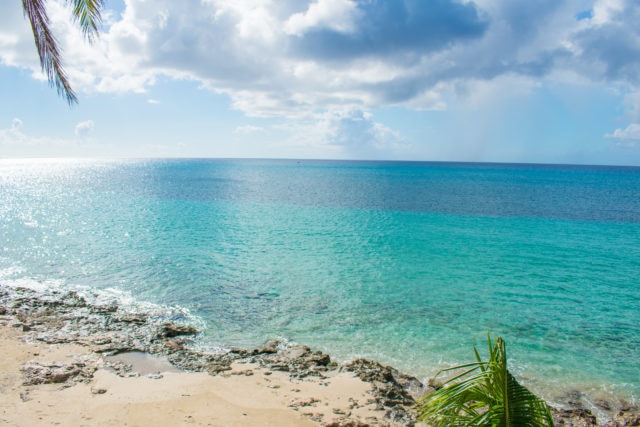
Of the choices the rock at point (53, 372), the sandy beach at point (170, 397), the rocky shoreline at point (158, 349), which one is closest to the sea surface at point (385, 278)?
the rocky shoreline at point (158, 349)

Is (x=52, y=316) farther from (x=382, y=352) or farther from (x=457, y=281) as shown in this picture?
(x=457, y=281)

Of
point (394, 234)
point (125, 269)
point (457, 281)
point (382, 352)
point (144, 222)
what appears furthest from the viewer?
point (144, 222)

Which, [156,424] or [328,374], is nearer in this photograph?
[156,424]

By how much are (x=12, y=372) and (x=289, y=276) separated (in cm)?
1242

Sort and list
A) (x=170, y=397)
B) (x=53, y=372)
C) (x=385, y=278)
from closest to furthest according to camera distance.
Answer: (x=170, y=397) → (x=53, y=372) → (x=385, y=278)

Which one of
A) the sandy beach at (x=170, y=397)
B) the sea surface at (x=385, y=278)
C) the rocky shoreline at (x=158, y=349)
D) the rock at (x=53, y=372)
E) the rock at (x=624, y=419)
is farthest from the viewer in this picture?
the sea surface at (x=385, y=278)

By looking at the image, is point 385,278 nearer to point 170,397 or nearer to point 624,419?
point 624,419

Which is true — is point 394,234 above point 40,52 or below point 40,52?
below

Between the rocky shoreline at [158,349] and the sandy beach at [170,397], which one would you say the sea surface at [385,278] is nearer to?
the rocky shoreline at [158,349]

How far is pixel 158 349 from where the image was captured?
41.1ft

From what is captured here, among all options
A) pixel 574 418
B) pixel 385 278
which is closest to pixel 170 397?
pixel 574 418

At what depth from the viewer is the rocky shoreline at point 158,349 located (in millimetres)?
9891

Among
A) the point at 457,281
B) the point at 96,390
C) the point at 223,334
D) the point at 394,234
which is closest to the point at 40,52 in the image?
the point at 96,390

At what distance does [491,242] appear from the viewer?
96.3ft
